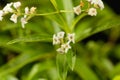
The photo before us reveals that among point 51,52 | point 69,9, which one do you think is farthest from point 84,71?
point 69,9

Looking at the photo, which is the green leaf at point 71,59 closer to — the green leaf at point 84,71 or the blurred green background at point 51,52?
the blurred green background at point 51,52

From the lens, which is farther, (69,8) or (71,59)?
(69,8)

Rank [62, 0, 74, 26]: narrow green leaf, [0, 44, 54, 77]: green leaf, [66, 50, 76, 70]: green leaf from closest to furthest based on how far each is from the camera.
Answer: [66, 50, 76, 70]: green leaf < [62, 0, 74, 26]: narrow green leaf < [0, 44, 54, 77]: green leaf

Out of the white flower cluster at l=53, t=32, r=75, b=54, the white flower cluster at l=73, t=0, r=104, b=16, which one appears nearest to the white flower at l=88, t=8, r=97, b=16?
the white flower cluster at l=73, t=0, r=104, b=16

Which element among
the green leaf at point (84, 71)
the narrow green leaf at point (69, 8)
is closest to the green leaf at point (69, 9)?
the narrow green leaf at point (69, 8)

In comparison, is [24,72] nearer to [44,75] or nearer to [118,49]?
[44,75]

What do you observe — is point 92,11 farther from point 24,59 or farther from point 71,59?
point 24,59

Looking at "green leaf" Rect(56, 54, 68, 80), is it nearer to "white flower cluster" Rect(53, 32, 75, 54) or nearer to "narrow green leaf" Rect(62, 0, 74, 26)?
"white flower cluster" Rect(53, 32, 75, 54)

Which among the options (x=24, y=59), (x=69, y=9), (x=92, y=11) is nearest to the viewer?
(x=92, y=11)
